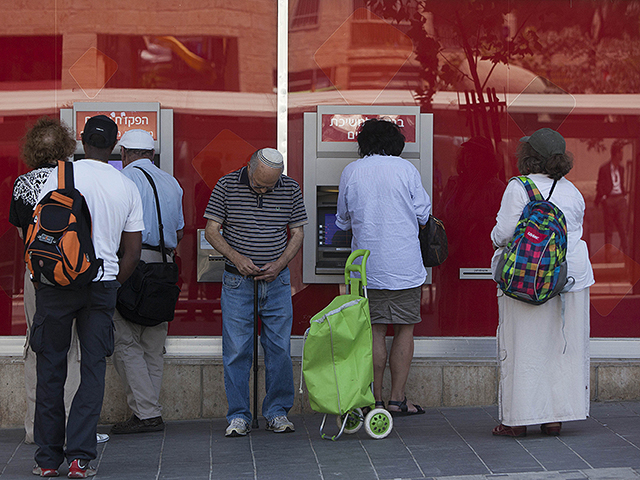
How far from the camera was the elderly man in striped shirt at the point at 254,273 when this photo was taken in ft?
16.2

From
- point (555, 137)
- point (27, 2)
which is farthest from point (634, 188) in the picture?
point (27, 2)

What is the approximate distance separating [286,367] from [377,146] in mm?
1505

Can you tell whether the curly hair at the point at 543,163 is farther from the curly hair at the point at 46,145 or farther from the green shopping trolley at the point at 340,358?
the curly hair at the point at 46,145

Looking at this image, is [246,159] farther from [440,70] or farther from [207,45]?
[440,70]

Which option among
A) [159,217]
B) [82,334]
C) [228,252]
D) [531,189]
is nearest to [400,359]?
[228,252]

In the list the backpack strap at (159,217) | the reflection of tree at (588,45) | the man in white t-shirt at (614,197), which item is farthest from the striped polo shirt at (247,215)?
the man in white t-shirt at (614,197)

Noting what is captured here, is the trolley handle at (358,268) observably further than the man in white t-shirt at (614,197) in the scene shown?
No

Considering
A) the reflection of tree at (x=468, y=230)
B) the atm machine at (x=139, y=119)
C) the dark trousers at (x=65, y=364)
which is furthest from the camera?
the reflection of tree at (x=468, y=230)

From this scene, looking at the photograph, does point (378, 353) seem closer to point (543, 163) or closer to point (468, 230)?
point (468, 230)

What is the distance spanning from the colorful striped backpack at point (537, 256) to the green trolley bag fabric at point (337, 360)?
0.86m

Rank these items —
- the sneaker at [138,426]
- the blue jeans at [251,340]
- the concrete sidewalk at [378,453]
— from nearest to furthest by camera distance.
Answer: the concrete sidewalk at [378,453] < the blue jeans at [251,340] < the sneaker at [138,426]

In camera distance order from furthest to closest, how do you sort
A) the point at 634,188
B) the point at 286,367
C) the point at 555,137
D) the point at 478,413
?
the point at 634,188
the point at 478,413
the point at 286,367
the point at 555,137

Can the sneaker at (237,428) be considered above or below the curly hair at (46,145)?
below

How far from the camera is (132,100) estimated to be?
18.9 ft
